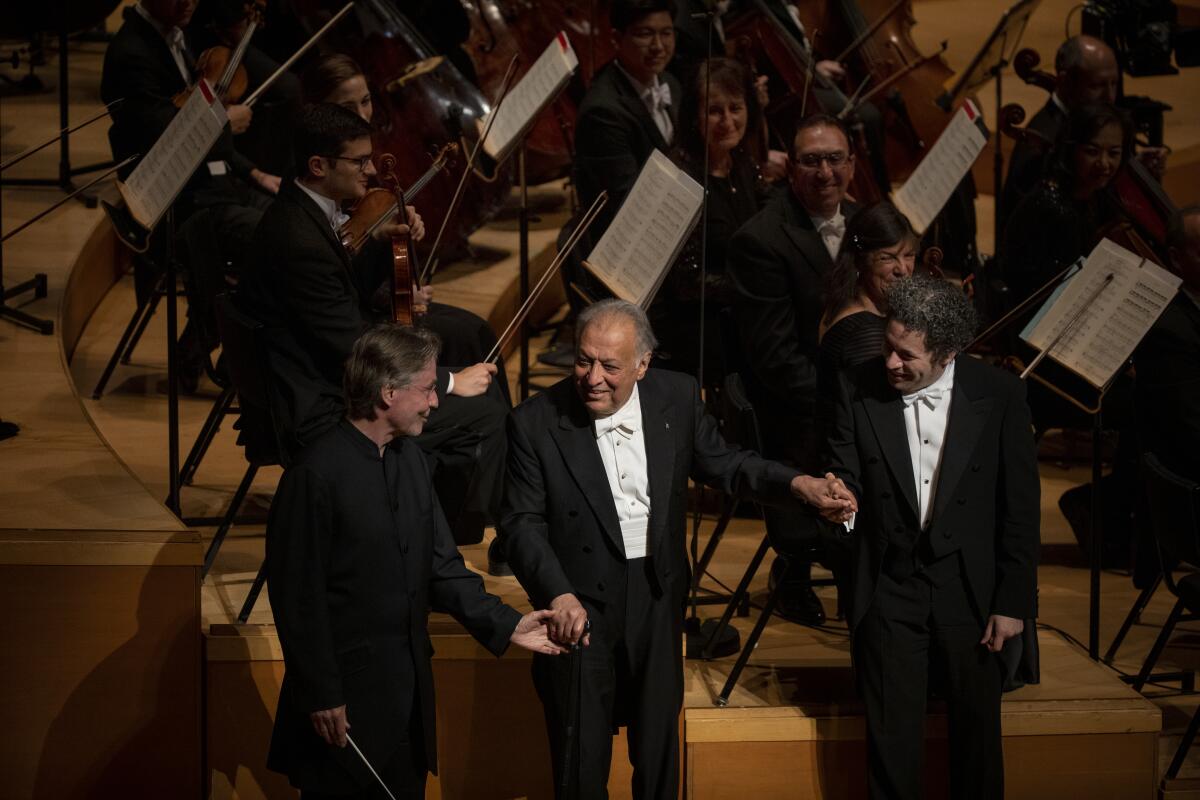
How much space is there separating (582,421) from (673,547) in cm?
34

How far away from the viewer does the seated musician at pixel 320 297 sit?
4.05m

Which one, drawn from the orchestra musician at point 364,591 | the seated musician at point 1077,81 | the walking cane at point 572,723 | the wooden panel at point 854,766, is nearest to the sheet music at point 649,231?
the orchestra musician at point 364,591

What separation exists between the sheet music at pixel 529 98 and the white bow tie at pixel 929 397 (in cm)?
151

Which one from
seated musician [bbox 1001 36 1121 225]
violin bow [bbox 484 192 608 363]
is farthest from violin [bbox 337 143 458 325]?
seated musician [bbox 1001 36 1121 225]

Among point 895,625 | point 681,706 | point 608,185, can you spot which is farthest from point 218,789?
point 608,185

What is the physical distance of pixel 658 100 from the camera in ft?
17.9

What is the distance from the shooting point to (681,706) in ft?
12.5

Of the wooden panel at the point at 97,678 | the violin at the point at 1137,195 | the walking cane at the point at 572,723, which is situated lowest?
the wooden panel at the point at 97,678

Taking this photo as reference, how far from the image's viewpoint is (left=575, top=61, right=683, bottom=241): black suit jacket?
5129 mm

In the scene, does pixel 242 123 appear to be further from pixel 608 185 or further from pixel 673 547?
pixel 673 547

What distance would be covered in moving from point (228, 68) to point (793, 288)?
182 cm

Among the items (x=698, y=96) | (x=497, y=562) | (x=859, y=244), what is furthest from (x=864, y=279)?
(x=497, y=562)

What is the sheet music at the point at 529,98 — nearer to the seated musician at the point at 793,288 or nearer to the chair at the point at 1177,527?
the seated musician at the point at 793,288

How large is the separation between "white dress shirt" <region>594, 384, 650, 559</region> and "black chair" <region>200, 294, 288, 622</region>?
90cm
